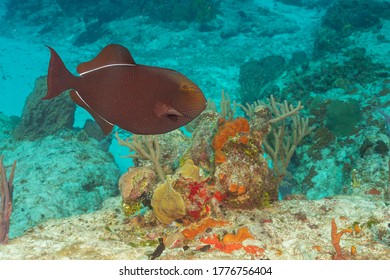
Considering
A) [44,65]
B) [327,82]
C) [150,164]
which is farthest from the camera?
[44,65]

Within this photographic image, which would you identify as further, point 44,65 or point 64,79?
point 44,65

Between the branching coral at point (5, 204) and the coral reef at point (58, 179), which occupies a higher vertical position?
the branching coral at point (5, 204)

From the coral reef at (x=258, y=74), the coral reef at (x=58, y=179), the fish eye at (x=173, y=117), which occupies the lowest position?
the coral reef at (x=58, y=179)

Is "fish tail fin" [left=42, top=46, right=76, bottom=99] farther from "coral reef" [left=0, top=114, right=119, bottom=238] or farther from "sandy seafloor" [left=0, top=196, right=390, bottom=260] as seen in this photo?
"coral reef" [left=0, top=114, right=119, bottom=238]

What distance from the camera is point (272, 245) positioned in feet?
8.82

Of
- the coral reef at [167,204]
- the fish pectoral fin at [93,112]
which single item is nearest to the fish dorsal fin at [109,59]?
the fish pectoral fin at [93,112]

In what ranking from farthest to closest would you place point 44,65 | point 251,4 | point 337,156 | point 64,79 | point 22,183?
point 44,65
point 251,4
point 22,183
point 337,156
point 64,79

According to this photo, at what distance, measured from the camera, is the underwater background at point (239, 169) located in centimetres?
283

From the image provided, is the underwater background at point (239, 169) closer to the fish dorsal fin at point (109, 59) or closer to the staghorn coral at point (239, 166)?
the staghorn coral at point (239, 166)

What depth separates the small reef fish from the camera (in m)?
1.31

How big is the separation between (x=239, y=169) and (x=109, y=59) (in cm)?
203

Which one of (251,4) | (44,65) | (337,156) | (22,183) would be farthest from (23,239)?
(44,65)

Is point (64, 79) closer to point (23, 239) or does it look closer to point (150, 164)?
point (23, 239)
